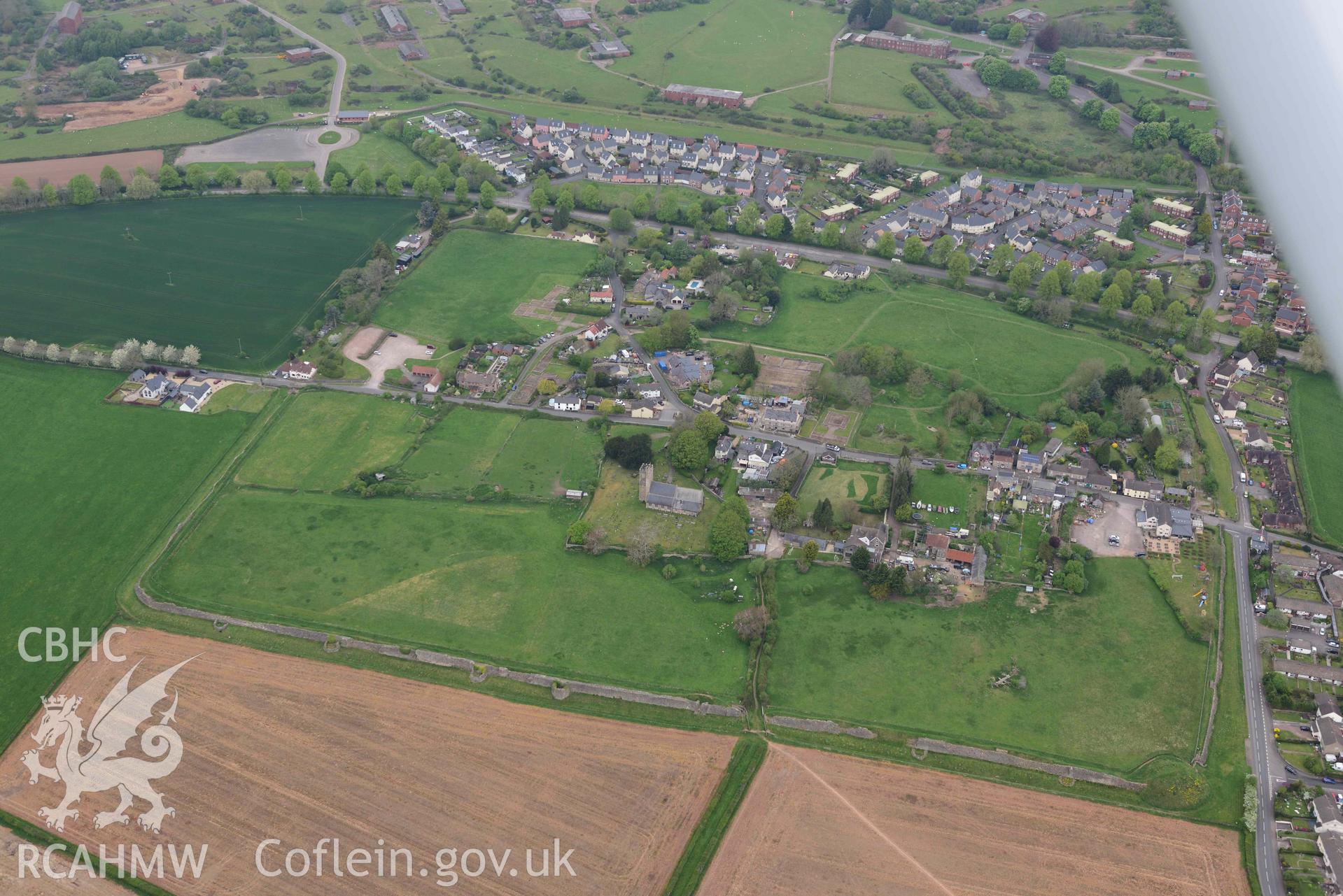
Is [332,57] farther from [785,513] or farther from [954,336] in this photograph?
[785,513]

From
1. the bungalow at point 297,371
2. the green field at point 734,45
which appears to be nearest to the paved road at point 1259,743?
the bungalow at point 297,371

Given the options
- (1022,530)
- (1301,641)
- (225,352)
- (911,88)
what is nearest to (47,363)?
(225,352)

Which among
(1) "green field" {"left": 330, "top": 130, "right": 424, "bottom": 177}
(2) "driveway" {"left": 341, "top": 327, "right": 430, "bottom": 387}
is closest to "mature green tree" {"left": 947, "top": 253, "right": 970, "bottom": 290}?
(2) "driveway" {"left": 341, "top": 327, "right": 430, "bottom": 387}

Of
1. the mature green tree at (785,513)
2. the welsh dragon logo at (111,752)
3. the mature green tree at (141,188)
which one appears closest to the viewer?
the welsh dragon logo at (111,752)

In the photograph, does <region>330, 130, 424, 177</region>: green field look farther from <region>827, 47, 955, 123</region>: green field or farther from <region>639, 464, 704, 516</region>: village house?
<region>639, 464, 704, 516</region>: village house

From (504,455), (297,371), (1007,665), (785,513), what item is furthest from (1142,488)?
(297,371)

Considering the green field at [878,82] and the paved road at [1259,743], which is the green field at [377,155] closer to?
the green field at [878,82]

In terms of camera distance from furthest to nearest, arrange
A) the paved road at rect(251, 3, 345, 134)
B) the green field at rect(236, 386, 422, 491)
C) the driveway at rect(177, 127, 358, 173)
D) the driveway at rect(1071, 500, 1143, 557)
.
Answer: the paved road at rect(251, 3, 345, 134)
the driveway at rect(177, 127, 358, 173)
the green field at rect(236, 386, 422, 491)
the driveway at rect(1071, 500, 1143, 557)
